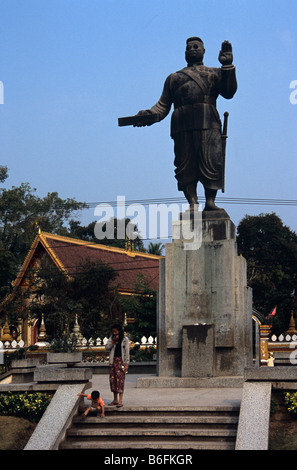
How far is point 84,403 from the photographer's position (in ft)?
37.2

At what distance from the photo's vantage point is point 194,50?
48.4 ft

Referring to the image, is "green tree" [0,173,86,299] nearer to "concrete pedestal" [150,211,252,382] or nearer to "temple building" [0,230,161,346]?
"temple building" [0,230,161,346]

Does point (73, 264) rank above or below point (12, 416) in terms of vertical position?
above

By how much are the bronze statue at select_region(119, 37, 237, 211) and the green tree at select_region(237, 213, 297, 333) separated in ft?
69.5

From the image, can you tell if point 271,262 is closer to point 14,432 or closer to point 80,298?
point 80,298

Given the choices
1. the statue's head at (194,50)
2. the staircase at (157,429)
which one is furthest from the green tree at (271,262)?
the staircase at (157,429)

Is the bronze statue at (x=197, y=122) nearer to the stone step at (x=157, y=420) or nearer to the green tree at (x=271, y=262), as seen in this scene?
the stone step at (x=157, y=420)

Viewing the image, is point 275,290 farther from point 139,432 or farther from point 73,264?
point 139,432

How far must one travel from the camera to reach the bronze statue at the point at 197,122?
1447 centimetres

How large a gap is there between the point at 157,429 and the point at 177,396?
1.65 metres

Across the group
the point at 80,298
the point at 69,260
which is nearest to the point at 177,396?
the point at 80,298

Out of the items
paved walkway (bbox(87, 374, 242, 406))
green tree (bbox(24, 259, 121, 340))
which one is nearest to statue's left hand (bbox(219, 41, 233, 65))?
paved walkway (bbox(87, 374, 242, 406))
